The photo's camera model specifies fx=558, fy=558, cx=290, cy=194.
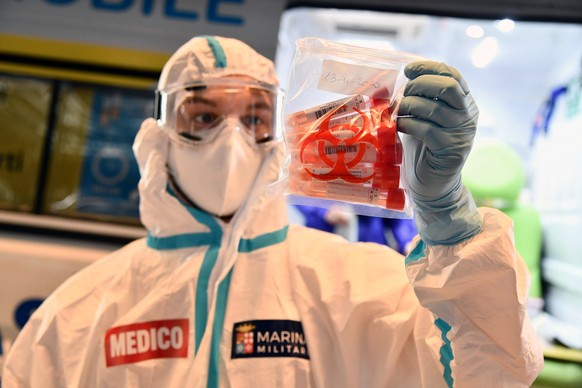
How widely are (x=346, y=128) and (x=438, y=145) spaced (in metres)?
0.15

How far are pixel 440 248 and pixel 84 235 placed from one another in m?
1.78

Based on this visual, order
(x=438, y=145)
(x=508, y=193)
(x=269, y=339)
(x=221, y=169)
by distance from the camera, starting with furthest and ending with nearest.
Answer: (x=508, y=193), (x=221, y=169), (x=269, y=339), (x=438, y=145)

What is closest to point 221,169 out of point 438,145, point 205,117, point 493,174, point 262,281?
point 205,117

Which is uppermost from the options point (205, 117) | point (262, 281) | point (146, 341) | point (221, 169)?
point (205, 117)

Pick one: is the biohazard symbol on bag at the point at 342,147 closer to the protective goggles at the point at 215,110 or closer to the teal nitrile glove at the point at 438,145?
the teal nitrile glove at the point at 438,145

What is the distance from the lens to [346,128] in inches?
37.3

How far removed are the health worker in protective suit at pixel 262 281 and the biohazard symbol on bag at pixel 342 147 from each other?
61 millimetres

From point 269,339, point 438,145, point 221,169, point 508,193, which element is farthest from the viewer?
point 508,193

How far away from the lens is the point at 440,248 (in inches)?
38.9

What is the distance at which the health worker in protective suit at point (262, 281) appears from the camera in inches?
37.2

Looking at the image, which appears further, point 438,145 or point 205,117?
point 205,117

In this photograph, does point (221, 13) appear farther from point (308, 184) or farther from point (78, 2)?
point (308, 184)

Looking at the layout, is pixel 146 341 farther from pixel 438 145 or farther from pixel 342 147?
pixel 438 145

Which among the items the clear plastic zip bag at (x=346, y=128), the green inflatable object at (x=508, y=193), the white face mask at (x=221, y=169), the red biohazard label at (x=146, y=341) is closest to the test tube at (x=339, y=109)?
the clear plastic zip bag at (x=346, y=128)
